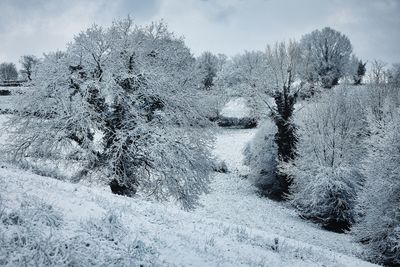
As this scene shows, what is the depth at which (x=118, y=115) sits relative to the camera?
704 inches

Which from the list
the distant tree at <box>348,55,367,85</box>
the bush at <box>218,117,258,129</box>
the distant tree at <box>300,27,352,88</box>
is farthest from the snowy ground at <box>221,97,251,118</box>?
the distant tree at <box>348,55,367,85</box>

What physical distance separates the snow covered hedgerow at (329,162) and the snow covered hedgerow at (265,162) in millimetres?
3072

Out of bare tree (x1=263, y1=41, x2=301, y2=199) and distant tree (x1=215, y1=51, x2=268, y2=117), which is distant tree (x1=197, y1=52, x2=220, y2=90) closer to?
distant tree (x1=215, y1=51, x2=268, y2=117)

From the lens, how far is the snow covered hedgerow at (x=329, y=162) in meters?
26.8

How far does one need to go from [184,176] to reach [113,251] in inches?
443

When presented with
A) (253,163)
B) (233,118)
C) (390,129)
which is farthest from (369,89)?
(233,118)

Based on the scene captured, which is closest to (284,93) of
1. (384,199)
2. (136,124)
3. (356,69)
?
(384,199)

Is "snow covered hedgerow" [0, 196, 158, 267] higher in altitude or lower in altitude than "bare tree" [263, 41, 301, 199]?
lower

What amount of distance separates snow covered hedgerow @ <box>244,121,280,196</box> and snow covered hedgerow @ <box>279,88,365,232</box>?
307 centimetres

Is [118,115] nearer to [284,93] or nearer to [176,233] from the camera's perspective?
[176,233]

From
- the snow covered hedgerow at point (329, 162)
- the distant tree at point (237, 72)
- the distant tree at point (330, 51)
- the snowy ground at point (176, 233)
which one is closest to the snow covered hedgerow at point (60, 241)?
the snowy ground at point (176, 233)

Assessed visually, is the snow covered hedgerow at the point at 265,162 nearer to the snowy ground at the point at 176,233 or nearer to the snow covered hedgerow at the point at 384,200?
the snow covered hedgerow at the point at 384,200

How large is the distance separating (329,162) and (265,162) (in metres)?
7.50

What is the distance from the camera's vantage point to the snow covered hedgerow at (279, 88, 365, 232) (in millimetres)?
26828
